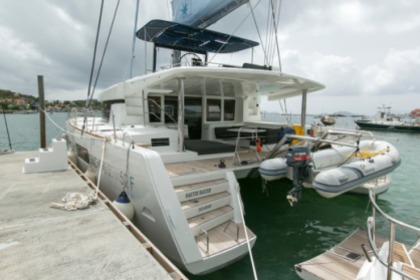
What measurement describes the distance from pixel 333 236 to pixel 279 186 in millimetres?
2175

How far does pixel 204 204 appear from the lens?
164 inches

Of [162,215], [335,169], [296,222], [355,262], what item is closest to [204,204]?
[162,215]

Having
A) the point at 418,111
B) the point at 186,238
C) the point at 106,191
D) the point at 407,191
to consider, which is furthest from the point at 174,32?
the point at 418,111

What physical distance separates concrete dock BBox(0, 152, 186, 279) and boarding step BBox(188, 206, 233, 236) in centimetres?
88

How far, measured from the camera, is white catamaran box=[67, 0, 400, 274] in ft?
12.0

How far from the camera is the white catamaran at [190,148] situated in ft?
12.0

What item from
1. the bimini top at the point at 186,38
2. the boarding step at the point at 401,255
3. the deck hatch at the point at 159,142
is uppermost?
the bimini top at the point at 186,38

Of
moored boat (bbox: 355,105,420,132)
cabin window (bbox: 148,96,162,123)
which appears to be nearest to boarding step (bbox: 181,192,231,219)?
cabin window (bbox: 148,96,162,123)

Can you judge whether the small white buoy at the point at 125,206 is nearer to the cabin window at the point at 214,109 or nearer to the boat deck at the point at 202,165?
A: the boat deck at the point at 202,165

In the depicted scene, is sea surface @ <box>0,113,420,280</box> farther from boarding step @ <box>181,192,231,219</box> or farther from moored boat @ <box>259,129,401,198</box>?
boarding step @ <box>181,192,231,219</box>

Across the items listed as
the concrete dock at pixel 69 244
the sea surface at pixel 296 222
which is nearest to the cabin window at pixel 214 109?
the sea surface at pixel 296 222

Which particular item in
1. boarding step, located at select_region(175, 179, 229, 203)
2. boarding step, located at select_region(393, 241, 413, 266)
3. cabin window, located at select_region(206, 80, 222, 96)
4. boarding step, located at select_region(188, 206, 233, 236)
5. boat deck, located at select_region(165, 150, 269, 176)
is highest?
cabin window, located at select_region(206, 80, 222, 96)

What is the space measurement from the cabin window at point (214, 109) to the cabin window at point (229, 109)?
23 cm

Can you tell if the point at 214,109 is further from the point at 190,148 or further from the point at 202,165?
the point at 202,165
